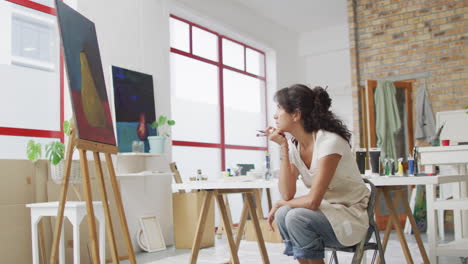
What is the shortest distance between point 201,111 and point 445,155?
4.01m

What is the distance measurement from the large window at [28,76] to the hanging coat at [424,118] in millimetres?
4406

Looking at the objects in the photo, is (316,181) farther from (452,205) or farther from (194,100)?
(194,100)

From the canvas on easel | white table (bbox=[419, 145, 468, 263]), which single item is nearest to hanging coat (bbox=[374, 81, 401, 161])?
white table (bbox=[419, 145, 468, 263])

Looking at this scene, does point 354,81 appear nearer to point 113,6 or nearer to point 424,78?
point 424,78

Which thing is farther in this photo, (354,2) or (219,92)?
(219,92)

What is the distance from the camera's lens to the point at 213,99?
7.66 metres

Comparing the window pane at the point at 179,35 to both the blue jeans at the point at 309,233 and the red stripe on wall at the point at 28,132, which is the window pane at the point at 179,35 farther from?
the blue jeans at the point at 309,233

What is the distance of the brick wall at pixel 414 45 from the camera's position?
6562 millimetres

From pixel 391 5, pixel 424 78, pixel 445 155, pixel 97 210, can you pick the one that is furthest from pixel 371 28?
pixel 97 210

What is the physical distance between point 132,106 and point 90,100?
263 centimetres

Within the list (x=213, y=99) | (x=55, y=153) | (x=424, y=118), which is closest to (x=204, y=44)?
(x=213, y=99)

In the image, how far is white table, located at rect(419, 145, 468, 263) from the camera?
138 inches

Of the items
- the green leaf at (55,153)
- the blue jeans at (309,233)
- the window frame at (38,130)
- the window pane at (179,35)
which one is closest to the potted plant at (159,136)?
the window frame at (38,130)

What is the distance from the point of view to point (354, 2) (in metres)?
7.22
